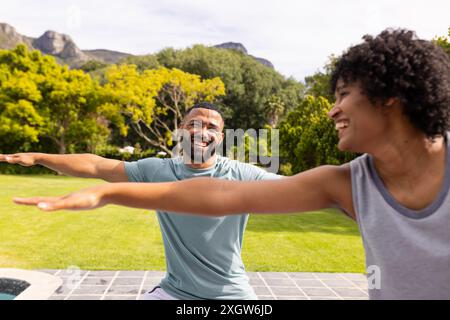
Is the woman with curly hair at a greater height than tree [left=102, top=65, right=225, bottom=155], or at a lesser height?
lesser

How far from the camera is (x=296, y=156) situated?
56.7 ft

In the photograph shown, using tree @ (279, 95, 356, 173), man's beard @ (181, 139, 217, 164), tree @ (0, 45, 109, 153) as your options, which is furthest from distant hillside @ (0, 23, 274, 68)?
man's beard @ (181, 139, 217, 164)

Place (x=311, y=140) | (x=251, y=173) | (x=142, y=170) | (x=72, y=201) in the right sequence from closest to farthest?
(x=72, y=201)
(x=142, y=170)
(x=251, y=173)
(x=311, y=140)

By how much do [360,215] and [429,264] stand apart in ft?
0.68

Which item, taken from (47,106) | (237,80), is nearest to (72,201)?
(47,106)

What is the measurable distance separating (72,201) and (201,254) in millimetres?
1523

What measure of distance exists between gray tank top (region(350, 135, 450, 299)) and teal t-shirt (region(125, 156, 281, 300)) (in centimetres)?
133

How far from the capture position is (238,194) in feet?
4.25

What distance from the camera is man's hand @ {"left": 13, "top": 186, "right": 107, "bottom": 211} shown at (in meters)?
1.11

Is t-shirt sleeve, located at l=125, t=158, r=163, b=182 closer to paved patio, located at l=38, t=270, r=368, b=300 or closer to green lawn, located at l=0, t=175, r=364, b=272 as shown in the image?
paved patio, located at l=38, t=270, r=368, b=300

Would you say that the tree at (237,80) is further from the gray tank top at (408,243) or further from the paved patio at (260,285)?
the gray tank top at (408,243)

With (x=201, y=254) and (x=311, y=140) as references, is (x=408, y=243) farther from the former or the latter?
(x=311, y=140)

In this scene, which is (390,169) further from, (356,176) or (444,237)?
(444,237)
